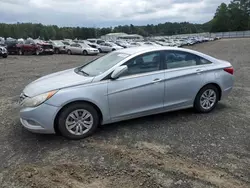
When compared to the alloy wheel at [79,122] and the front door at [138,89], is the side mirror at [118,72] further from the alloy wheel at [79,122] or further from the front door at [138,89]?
the alloy wheel at [79,122]

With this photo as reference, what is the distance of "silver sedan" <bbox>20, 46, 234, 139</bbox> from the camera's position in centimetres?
394

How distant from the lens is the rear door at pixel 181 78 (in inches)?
186

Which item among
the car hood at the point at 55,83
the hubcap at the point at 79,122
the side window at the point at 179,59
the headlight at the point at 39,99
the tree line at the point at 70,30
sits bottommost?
the hubcap at the point at 79,122

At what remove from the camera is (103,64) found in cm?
480

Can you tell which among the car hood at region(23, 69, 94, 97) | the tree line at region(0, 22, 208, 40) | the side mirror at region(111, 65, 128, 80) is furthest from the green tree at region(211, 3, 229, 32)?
the car hood at region(23, 69, 94, 97)

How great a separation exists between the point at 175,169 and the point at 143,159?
0.47 metres

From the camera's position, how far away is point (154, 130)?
4438 millimetres

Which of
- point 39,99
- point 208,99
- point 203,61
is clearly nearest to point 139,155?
point 39,99

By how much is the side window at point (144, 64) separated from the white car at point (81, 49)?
2356 cm

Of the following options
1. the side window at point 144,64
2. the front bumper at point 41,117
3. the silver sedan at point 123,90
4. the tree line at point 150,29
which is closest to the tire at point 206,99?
the silver sedan at point 123,90

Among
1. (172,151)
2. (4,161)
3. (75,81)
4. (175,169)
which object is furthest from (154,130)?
(4,161)

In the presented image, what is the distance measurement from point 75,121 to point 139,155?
1204 millimetres

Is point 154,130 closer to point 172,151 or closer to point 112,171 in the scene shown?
point 172,151

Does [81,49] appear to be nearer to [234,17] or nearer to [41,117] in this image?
[41,117]
